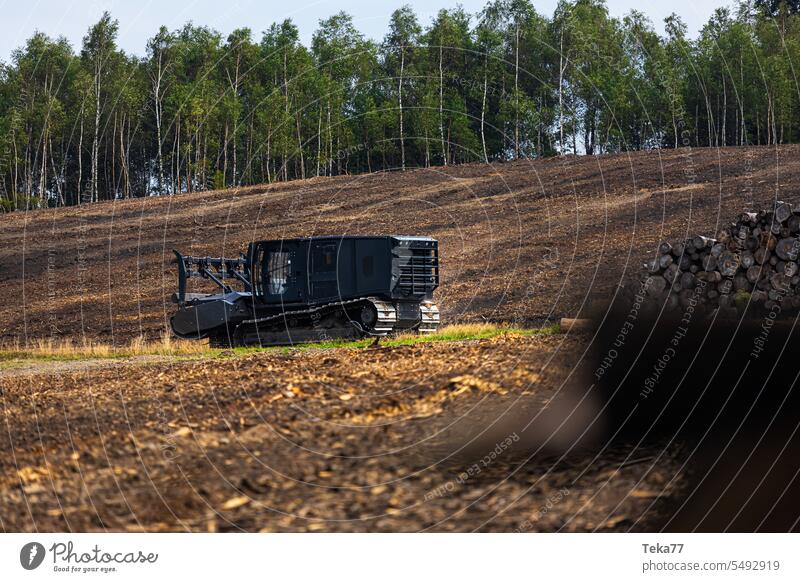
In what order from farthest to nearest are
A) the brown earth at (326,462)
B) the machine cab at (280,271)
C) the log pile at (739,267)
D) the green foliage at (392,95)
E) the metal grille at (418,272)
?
1. the green foliage at (392,95)
2. the machine cab at (280,271)
3. the metal grille at (418,272)
4. the log pile at (739,267)
5. the brown earth at (326,462)

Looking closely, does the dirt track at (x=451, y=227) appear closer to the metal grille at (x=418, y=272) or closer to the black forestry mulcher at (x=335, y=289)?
the metal grille at (x=418, y=272)

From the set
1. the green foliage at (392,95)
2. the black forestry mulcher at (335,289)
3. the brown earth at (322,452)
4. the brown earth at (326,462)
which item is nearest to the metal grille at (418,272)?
the black forestry mulcher at (335,289)

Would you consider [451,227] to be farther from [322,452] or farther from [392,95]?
[322,452]

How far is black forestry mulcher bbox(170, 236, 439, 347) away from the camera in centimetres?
2428

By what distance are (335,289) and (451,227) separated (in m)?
19.3

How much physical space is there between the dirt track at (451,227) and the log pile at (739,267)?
20.3ft

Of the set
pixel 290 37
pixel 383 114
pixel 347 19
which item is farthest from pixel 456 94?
pixel 290 37

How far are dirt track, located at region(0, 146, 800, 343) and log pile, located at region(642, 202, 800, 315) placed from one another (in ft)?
20.3

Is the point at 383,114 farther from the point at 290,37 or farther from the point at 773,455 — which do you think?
the point at 773,455

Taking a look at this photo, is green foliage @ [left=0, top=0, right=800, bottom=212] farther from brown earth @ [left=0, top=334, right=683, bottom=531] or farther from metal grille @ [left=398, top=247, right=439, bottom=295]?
brown earth @ [left=0, top=334, right=683, bottom=531]

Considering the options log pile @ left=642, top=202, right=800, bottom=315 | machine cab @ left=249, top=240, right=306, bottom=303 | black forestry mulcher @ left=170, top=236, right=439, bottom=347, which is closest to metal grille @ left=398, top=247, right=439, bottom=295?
black forestry mulcher @ left=170, top=236, right=439, bottom=347

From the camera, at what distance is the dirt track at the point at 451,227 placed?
3288cm
